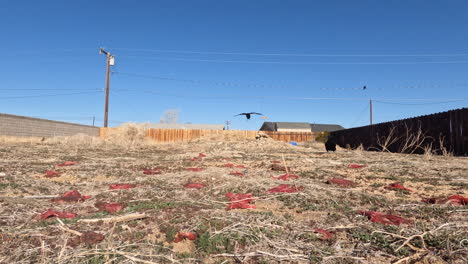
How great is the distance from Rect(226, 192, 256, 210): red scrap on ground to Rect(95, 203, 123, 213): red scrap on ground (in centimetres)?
110

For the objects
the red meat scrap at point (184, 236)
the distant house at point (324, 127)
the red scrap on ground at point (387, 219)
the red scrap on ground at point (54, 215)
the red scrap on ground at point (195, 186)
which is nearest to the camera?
the red meat scrap at point (184, 236)

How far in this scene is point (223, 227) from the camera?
82.4 inches

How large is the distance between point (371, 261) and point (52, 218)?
8.31 ft

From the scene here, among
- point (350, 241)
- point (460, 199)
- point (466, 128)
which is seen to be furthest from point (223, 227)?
point (466, 128)

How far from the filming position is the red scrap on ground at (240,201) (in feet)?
8.91

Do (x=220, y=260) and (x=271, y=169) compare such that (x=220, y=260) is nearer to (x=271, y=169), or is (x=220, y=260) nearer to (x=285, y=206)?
(x=285, y=206)

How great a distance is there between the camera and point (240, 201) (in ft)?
9.44

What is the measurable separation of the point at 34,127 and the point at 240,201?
22007mm

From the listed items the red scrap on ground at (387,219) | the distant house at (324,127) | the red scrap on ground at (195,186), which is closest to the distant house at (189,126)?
the distant house at (324,127)

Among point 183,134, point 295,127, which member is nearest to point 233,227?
point 183,134

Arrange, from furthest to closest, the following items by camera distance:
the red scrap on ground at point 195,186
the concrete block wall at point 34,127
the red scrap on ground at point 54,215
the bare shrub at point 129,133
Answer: the bare shrub at point 129,133 < the concrete block wall at point 34,127 < the red scrap on ground at point 195,186 < the red scrap on ground at point 54,215

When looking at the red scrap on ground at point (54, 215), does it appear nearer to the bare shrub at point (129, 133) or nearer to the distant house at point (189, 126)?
the bare shrub at point (129, 133)

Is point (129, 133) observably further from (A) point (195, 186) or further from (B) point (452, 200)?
(B) point (452, 200)

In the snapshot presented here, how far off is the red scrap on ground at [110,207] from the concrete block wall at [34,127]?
1930 cm
